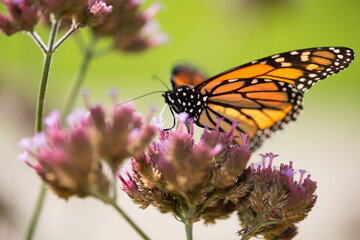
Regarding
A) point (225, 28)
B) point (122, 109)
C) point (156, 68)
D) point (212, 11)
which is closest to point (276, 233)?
point (122, 109)

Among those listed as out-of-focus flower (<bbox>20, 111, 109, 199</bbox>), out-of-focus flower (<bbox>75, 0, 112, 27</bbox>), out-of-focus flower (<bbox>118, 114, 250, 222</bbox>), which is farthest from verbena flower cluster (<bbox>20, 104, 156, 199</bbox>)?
out-of-focus flower (<bbox>75, 0, 112, 27</bbox>)

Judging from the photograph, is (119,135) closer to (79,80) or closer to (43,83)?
(43,83)

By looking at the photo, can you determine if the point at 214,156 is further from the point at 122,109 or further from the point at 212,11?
the point at 212,11

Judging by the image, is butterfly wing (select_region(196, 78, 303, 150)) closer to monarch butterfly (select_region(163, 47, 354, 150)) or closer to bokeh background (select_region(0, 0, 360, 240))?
monarch butterfly (select_region(163, 47, 354, 150))

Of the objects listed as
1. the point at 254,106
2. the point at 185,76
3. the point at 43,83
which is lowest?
the point at 43,83

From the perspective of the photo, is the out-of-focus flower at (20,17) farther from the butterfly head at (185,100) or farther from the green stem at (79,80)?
the butterfly head at (185,100)

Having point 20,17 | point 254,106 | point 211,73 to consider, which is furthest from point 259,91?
point 211,73

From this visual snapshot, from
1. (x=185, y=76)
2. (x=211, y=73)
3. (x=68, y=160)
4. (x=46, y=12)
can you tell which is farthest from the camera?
(x=211, y=73)
